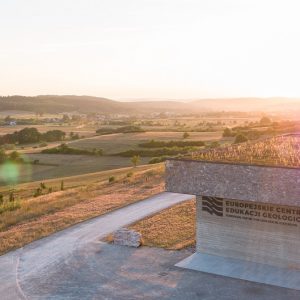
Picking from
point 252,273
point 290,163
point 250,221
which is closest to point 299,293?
point 252,273

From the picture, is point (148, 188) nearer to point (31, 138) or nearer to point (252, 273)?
point (252, 273)

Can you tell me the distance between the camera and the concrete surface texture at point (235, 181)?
57.9 ft

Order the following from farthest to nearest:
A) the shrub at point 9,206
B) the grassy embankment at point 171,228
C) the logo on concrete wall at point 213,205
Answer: the shrub at point 9,206, the grassy embankment at point 171,228, the logo on concrete wall at point 213,205

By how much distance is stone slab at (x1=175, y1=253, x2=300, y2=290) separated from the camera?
18.6 metres

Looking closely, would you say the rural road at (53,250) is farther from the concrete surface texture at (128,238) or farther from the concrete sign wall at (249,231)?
the concrete sign wall at (249,231)

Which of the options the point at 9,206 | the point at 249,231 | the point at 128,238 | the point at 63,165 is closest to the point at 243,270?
the point at 249,231

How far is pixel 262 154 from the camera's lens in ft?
75.6

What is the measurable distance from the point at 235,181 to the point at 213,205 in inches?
104

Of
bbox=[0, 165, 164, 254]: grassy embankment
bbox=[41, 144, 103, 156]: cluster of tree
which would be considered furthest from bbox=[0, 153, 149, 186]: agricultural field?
bbox=[0, 165, 164, 254]: grassy embankment

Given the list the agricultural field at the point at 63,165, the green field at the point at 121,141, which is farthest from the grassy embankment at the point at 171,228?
the green field at the point at 121,141

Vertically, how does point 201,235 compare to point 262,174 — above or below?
below

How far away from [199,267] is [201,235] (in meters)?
1.62

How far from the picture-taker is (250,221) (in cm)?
2008

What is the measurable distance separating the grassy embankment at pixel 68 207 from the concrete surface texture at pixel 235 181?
997 centimetres
